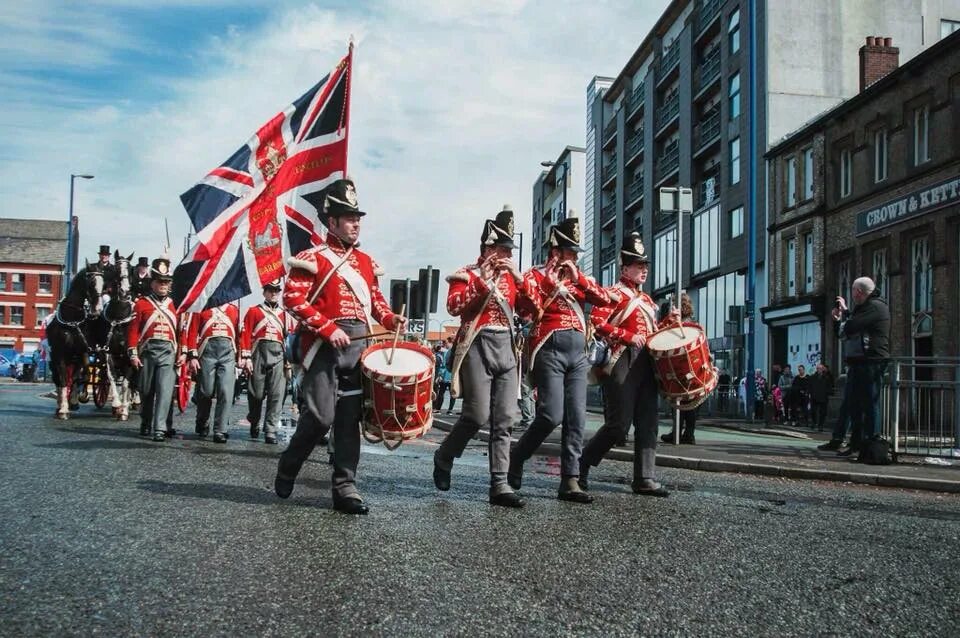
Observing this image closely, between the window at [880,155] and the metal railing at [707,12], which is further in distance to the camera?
the metal railing at [707,12]

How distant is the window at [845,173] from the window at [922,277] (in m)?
4.72

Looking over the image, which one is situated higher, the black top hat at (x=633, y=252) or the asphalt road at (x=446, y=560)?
the black top hat at (x=633, y=252)

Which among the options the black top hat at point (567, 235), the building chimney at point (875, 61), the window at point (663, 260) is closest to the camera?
the black top hat at point (567, 235)

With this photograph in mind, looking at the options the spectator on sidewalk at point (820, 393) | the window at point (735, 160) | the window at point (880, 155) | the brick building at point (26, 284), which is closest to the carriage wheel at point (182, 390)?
the spectator on sidewalk at point (820, 393)

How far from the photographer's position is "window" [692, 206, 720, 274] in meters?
42.4

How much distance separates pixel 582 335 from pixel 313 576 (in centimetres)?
368

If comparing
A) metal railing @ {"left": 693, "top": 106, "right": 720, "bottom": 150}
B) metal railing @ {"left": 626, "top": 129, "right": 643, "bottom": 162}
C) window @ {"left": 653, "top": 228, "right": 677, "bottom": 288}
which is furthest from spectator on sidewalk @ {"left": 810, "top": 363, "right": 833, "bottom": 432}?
metal railing @ {"left": 626, "top": 129, "right": 643, "bottom": 162}

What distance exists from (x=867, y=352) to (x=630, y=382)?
5174 mm

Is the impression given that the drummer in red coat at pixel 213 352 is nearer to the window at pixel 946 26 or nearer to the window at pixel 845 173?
the window at pixel 845 173

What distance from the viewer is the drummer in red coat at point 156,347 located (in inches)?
459

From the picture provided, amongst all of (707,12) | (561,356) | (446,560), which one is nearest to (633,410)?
(561,356)

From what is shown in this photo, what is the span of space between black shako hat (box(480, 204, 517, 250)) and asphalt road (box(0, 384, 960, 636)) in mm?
1845

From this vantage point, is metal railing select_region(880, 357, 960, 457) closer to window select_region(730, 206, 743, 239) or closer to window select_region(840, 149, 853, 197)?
window select_region(840, 149, 853, 197)

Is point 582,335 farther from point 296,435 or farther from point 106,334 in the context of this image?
point 106,334
